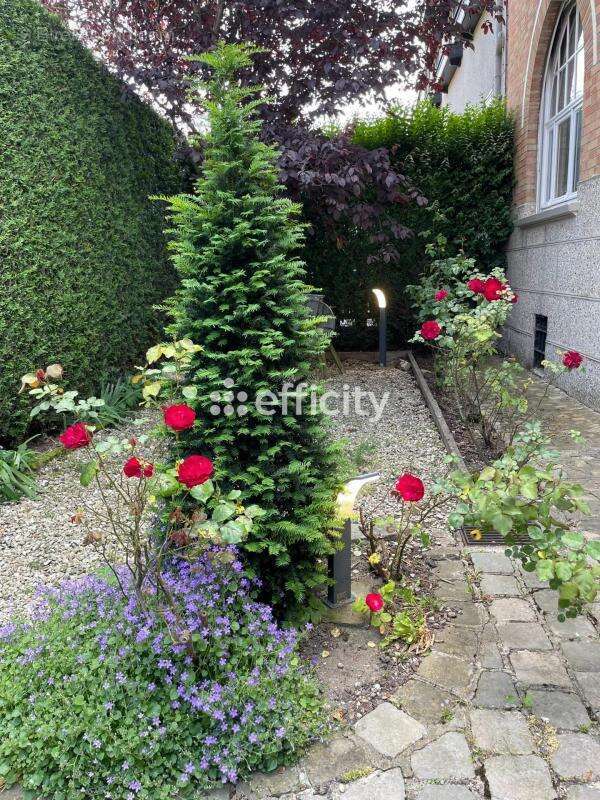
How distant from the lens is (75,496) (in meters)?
3.71

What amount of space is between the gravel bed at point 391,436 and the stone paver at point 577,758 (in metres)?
1.14

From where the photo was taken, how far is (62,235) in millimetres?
4441

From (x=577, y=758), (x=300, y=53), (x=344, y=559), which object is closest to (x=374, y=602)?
(x=344, y=559)

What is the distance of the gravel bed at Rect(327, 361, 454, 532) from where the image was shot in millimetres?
3627

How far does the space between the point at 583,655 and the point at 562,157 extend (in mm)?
5918

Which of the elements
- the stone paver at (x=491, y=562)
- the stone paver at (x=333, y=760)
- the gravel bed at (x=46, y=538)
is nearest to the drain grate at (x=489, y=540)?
the stone paver at (x=491, y=562)

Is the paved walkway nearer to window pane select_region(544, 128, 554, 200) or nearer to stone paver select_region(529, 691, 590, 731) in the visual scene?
stone paver select_region(529, 691, 590, 731)

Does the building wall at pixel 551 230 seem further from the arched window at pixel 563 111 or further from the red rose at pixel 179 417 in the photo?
the red rose at pixel 179 417

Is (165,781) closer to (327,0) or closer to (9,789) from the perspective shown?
(9,789)

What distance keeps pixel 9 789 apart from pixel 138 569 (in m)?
0.69

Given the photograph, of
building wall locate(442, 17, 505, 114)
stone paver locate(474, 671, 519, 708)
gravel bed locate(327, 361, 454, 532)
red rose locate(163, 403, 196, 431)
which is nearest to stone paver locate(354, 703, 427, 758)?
stone paver locate(474, 671, 519, 708)

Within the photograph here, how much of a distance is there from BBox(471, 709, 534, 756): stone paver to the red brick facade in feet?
15.9

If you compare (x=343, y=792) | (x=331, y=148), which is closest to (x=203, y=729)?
(x=343, y=792)

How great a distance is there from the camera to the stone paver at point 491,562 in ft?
8.98
